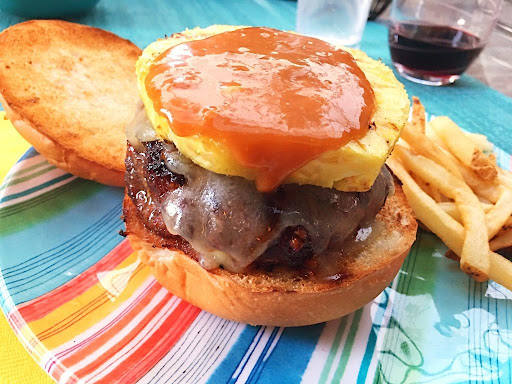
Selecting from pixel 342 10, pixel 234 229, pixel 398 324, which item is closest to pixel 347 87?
pixel 234 229

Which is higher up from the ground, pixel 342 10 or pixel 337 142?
pixel 337 142

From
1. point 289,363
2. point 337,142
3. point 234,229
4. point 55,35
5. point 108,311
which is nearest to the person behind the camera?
point 337,142

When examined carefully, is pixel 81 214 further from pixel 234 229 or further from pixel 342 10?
pixel 342 10

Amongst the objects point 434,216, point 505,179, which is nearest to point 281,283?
point 434,216

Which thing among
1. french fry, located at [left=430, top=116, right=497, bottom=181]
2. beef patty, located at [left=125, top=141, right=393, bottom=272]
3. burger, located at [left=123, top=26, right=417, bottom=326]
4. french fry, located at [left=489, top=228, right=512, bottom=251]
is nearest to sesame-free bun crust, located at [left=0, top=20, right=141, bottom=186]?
burger, located at [left=123, top=26, right=417, bottom=326]

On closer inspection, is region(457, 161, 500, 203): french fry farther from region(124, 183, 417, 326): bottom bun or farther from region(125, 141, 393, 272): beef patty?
region(125, 141, 393, 272): beef patty

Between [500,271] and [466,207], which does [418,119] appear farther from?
[500,271]
